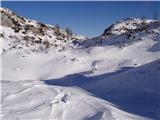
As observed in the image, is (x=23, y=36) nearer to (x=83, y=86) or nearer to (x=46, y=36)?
(x=46, y=36)

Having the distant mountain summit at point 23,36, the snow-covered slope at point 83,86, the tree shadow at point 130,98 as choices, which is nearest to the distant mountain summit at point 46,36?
the distant mountain summit at point 23,36

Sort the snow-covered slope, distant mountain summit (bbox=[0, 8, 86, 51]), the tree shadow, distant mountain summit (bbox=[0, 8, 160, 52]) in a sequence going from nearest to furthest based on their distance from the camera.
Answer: the snow-covered slope
the tree shadow
distant mountain summit (bbox=[0, 8, 160, 52])
distant mountain summit (bbox=[0, 8, 86, 51])

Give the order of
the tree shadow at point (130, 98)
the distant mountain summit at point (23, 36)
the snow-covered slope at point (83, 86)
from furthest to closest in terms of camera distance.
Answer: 1. the distant mountain summit at point (23, 36)
2. the tree shadow at point (130, 98)
3. the snow-covered slope at point (83, 86)

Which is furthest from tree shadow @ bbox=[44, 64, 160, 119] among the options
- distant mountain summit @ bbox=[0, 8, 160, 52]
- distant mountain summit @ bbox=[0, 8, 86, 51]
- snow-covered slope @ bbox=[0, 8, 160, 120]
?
distant mountain summit @ bbox=[0, 8, 86, 51]

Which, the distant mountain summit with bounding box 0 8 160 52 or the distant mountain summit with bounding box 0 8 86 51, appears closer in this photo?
the distant mountain summit with bounding box 0 8 160 52

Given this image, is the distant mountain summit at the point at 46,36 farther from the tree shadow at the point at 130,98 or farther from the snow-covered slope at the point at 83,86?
the tree shadow at the point at 130,98

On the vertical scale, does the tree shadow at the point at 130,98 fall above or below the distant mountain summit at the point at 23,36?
below

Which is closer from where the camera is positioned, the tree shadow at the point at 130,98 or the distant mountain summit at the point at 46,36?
the tree shadow at the point at 130,98

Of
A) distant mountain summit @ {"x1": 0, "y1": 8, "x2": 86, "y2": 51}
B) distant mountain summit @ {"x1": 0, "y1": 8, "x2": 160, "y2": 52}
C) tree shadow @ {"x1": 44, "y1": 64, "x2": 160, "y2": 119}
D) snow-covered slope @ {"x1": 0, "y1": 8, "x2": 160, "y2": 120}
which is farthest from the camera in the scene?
distant mountain summit @ {"x1": 0, "y1": 8, "x2": 86, "y2": 51}

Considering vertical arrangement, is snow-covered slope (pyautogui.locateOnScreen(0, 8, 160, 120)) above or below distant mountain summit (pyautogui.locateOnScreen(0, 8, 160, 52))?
below

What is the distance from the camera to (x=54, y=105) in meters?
7.32

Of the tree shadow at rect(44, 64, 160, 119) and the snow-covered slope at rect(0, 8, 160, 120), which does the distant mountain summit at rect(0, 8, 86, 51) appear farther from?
the tree shadow at rect(44, 64, 160, 119)

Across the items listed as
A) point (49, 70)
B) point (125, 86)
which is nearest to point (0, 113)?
point (125, 86)

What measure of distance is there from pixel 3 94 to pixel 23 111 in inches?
59.9
